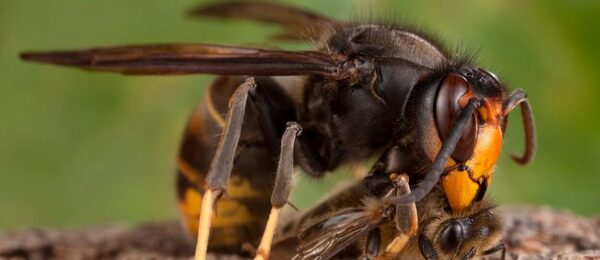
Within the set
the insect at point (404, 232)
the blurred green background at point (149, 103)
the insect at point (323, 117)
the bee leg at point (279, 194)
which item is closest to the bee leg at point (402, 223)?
the insect at point (404, 232)

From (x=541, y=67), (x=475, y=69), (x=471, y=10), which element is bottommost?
(x=541, y=67)

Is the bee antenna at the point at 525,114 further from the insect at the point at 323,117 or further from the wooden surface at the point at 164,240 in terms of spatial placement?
the wooden surface at the point at 164,240

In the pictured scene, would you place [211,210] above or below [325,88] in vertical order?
below

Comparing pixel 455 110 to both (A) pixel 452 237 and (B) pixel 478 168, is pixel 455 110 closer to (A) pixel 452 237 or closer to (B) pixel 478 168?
(B) pixel 478 168

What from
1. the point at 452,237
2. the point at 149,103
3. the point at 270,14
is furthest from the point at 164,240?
the point at 452,237

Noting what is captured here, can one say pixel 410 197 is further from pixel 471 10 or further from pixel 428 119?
pixel 471 10

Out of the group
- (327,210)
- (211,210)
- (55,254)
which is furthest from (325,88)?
(55,254)
